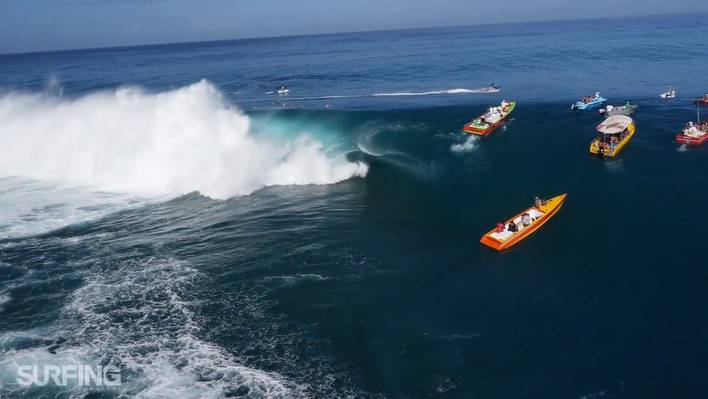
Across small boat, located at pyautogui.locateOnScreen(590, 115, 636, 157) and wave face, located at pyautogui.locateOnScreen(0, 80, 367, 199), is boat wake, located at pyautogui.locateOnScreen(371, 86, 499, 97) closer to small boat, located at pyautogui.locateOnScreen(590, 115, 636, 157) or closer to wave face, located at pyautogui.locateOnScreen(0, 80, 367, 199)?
wave face, located at pyautogui.locateOnScreen(0, 80, 367, 199)

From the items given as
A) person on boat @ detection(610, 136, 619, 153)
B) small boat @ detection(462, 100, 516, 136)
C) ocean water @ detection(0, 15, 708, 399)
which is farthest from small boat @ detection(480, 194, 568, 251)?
small boat @ detection(462, 100, 516, 136)

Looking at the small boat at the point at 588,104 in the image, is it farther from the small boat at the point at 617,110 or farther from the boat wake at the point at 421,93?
the boat wake at the point at 421,93

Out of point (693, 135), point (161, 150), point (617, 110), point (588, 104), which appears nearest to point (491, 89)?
point (588, 104)

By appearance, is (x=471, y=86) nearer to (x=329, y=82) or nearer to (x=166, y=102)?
(x=329, y=82)

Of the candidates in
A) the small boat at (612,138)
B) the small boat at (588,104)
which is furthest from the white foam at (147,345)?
the small boat at (588,104)

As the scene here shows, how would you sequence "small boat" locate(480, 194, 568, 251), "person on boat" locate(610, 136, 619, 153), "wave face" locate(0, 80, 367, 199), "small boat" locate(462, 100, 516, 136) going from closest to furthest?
1. "small boat" locate(480, 194, 568, 251)
2. "person on boat" locate(610, 136, 619, 153)
3. "wave face" locate(0, 80, 367, 199)
4. "small boat" locate(462, 100, 516, 136)

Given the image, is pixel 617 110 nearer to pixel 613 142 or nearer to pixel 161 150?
pixel 613 142
